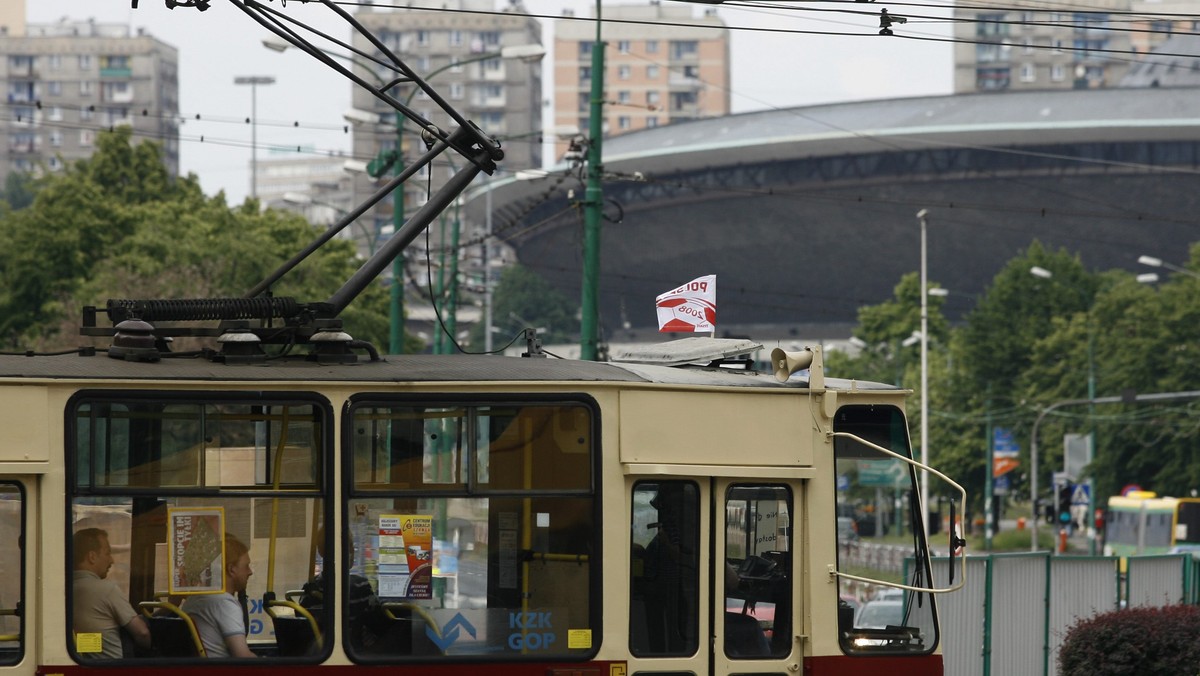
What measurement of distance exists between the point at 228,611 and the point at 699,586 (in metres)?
2.06

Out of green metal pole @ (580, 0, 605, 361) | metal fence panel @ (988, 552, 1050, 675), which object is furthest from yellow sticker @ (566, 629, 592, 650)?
green metal pole @ (580, 0, 605, 361)

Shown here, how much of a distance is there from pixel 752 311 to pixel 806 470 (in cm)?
10555

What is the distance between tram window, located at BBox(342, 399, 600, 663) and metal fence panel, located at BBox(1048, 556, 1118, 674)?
32.0ft

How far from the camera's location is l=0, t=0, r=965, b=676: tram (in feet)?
24.0

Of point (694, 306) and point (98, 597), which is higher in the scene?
point (694, 306)

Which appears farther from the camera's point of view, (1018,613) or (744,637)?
(1018,613)

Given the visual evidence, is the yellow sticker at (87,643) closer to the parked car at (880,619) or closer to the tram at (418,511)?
the tram at (418,511)

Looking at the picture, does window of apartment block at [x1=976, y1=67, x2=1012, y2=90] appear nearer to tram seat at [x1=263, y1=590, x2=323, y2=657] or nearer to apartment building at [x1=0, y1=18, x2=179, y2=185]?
apartment building at [x1=0, y1=18, x2=179, y2=185]

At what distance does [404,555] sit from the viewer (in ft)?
24.6

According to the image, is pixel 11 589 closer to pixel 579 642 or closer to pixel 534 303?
pixel 579 642

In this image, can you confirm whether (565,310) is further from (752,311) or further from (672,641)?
(672,641)

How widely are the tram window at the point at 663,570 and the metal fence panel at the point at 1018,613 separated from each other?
8587 millimetres

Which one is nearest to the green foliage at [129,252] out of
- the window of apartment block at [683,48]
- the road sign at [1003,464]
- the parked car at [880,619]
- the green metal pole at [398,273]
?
the green metal pole at [398,273]

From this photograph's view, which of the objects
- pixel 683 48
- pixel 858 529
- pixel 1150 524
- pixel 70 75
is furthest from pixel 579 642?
pixel 683 48
